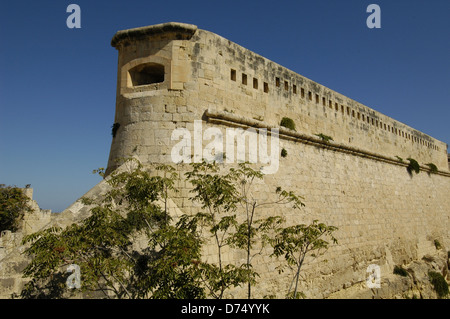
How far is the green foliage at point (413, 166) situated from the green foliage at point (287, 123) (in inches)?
399

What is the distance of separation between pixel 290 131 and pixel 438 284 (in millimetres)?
9579

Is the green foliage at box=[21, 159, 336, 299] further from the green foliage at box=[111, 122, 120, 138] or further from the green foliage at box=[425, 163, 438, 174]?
the green foliage at box=[425, 163, 438, 174]

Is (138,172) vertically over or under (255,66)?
under

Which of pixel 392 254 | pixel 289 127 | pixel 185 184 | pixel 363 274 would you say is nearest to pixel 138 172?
pixel 185 184

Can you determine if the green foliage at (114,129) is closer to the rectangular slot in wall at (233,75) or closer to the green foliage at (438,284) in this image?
the rectangular slot in wall at (233,75)

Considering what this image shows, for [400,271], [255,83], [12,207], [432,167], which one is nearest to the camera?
[255,83]

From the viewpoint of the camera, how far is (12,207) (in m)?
16.4

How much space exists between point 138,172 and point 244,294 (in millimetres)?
3317

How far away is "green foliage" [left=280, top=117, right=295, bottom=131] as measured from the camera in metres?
9.11

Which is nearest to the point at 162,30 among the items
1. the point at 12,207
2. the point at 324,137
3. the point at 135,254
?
the point at 135,254

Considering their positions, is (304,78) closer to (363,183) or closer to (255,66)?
(255,66)

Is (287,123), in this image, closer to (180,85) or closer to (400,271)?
(180,85)

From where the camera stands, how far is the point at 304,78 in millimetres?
10273

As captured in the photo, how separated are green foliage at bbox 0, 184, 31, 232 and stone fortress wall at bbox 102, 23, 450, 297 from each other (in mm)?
12540
